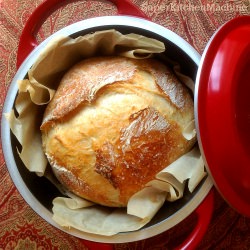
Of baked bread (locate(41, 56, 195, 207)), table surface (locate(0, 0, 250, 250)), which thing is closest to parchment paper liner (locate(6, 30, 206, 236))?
baked bread (locate(41, 56, 195, 207))

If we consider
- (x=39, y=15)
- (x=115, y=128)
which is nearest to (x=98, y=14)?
(x=39, y=15)

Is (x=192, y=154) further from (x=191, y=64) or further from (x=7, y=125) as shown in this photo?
(x=7, y=125)

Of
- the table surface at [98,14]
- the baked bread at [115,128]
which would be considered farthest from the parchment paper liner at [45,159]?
the table surface at [98,14]

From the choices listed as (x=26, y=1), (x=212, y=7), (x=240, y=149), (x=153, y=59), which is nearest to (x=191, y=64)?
(x=153, y=59)

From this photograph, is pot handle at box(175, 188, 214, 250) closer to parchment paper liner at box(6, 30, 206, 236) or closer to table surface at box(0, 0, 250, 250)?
parchment paper liner at box(6, 30, 206, 236)

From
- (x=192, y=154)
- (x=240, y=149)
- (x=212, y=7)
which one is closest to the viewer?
(x=240, y=149)
